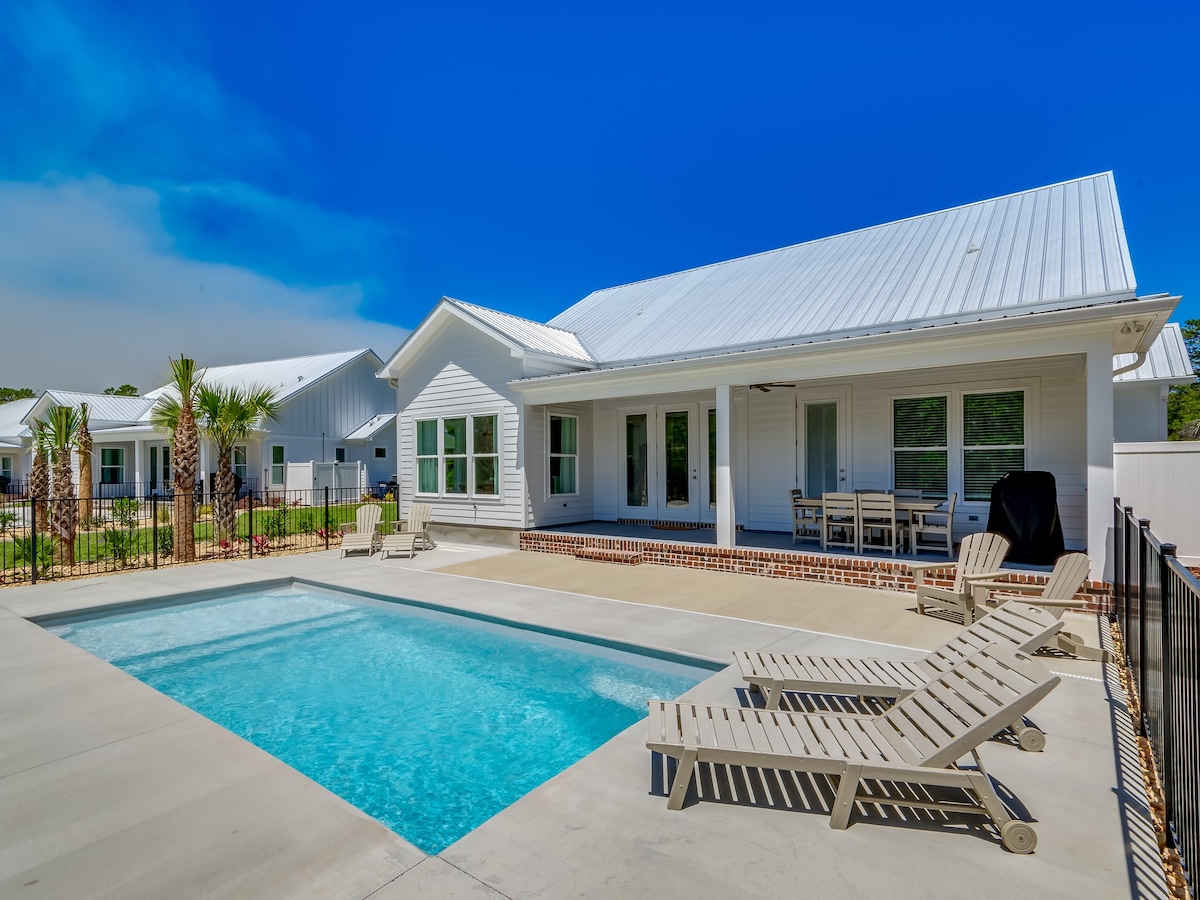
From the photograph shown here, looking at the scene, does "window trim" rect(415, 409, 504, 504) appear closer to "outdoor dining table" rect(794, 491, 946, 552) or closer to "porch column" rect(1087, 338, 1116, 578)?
"outdoor dining table" rect(794, 491, 946, 552)

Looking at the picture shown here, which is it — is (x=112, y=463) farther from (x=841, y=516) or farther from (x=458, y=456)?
(x=841, y=516)

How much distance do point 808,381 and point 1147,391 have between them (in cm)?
747

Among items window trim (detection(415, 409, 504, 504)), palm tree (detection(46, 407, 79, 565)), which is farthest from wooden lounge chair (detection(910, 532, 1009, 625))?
palm tree (detection(46, 407, 79, 565))

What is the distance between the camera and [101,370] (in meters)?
60.2

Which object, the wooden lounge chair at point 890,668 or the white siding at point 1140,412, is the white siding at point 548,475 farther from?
the white siding at point 1140,412

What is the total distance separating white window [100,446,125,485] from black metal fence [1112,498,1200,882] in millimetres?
37587

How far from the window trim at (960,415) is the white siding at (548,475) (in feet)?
21.0

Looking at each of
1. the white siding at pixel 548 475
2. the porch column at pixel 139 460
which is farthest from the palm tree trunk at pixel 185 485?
the porch column at pixel 139 460

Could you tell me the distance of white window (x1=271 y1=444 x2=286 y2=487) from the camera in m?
25.5

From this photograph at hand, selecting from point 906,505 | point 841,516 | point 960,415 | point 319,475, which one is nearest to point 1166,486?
point 906,505

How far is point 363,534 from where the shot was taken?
12.6 meters

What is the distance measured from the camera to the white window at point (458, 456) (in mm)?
13375

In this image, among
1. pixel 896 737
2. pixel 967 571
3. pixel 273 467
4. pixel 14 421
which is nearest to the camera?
pixel 896 737

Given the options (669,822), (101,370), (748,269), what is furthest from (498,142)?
(101,370)
